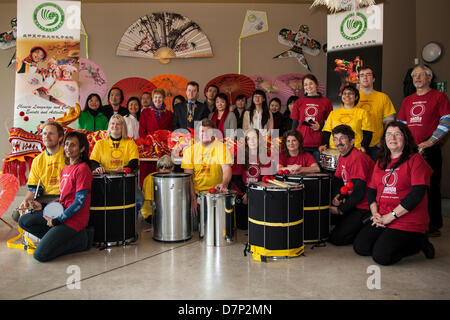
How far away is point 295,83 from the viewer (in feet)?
22.3

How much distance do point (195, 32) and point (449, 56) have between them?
13.5 ft

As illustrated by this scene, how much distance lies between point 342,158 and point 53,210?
2.62 m

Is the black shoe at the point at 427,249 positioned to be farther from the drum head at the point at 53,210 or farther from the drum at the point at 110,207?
the drum head at the point at 53,210

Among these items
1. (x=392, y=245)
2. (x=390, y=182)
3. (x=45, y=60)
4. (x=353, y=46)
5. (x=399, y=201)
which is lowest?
(x=392, y=245)

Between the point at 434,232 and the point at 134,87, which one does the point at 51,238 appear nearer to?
the point at 134,87

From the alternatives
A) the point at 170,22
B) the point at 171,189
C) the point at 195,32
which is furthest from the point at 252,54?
the point at 171,189

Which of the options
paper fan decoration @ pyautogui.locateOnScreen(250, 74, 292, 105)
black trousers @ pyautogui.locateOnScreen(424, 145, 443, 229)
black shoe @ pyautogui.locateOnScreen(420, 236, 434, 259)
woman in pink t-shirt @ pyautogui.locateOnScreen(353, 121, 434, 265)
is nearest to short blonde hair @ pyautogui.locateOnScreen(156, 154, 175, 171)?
woman in pink t-shirt @ pyautogui.locateOnScreen(353, 121, 434, 265)

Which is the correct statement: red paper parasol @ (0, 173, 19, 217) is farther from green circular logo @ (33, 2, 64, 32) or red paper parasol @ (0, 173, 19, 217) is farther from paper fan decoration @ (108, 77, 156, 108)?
paper fan decoration @ (108, 77, 156, 108)

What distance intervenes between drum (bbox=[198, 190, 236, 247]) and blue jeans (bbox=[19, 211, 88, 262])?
1070 mm

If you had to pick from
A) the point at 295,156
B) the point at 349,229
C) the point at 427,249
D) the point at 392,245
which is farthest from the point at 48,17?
the point at 427,249

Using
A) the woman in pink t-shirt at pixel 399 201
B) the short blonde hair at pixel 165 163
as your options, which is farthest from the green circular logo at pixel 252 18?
the woman in pink t-shirt at pixel 399 201

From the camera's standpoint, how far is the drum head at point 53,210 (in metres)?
3.19

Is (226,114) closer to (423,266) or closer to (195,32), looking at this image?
(195,32)

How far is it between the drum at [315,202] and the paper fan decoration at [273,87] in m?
3.48
